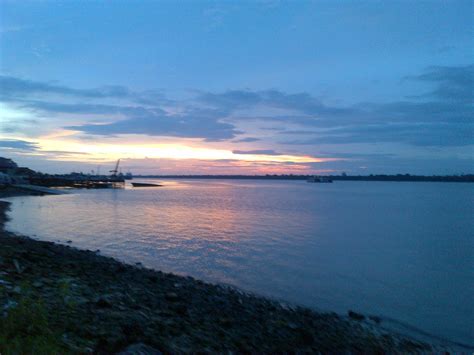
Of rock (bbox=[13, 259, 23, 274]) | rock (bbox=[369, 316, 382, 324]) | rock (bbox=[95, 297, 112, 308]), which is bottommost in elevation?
rock (bbox=[369, 316, 382, 324])

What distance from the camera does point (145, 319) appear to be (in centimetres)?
716

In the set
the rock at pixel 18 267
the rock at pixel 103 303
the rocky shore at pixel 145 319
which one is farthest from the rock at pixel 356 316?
the rock at pixel 18 267

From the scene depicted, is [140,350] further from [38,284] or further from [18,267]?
[18,267]

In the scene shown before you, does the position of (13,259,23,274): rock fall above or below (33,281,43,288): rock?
above

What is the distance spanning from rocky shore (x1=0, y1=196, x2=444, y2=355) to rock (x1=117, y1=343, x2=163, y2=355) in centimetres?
2

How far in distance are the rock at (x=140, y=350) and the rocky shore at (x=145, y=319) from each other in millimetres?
16

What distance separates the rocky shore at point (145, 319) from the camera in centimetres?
553

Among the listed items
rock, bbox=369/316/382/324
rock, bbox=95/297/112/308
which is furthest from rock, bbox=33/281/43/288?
rock, bbox=369/316/382/324

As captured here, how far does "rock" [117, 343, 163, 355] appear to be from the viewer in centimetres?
526

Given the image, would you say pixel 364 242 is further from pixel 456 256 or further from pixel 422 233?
pixel 422 233

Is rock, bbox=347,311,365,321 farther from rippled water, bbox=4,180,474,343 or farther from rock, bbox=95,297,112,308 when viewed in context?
rock, bbox=95,297,112,308

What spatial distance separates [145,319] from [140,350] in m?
1.83

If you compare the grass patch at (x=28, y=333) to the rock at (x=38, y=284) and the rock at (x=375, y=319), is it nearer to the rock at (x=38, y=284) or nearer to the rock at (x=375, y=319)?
the rock at (x=38, y=284)

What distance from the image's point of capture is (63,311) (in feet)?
21.5
